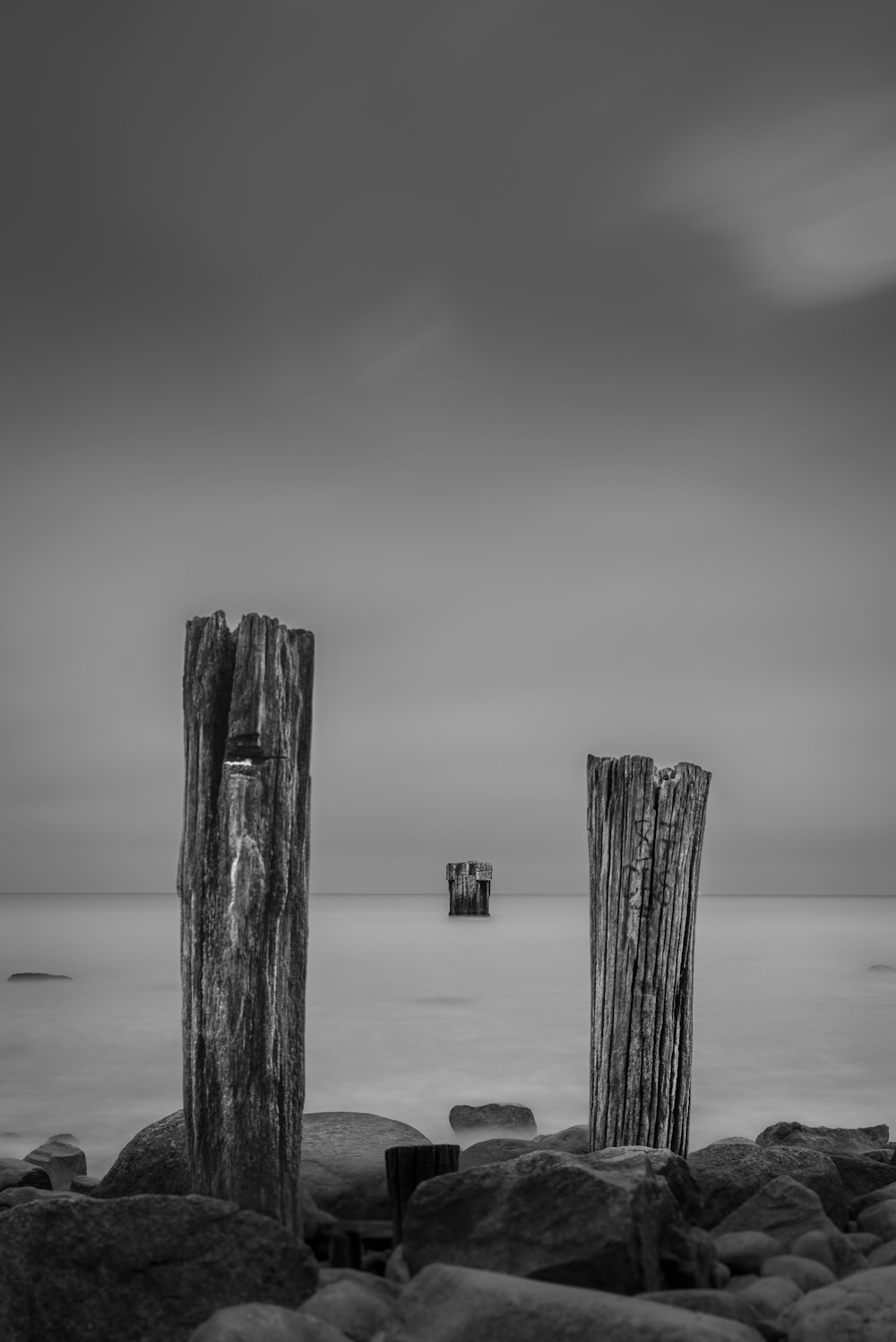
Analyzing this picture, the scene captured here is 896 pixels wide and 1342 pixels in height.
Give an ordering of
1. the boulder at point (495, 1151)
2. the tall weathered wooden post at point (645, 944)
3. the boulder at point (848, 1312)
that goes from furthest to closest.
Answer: the boulder at point (495, 1151) → the tall weathered wooden post at point (645, 944) → the boulder at point (848, 1312)

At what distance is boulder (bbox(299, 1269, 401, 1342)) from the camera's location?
3891 mm

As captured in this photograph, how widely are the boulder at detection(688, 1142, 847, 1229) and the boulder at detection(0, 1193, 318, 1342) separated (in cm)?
221

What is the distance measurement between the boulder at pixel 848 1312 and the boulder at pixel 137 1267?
68.8 inches

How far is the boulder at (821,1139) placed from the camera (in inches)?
289

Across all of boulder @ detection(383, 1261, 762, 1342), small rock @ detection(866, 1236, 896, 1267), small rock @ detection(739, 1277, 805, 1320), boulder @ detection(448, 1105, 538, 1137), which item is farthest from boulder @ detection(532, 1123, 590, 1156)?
boulder @ detection(383, 1261, 762, 1342)

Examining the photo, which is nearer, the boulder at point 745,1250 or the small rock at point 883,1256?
the boulder at point 745,1250

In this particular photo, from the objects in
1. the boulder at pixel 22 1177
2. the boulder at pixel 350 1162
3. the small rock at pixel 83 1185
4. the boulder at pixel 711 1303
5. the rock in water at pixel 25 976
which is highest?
the boulder at pixel 711 1303

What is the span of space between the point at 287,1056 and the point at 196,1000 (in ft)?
→ 1.46

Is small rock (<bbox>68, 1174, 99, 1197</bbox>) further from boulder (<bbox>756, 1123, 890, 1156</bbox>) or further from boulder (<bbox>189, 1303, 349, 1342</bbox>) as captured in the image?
boulder (<bbox>756, 1123, 890, 1156</bbox>)

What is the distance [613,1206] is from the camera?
426cm

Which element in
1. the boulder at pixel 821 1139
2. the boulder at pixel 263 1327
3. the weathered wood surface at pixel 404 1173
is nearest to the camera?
the boulder at pixel 263 1327

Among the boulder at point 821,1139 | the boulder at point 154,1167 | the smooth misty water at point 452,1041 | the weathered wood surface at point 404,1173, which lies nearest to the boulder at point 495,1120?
the smooth misty water at point 452,1041

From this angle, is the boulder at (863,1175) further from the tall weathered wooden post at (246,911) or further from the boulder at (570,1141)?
the tall weathered wooden post at (246,911)

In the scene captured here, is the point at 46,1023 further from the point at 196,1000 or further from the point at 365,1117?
the point at 196,1000
